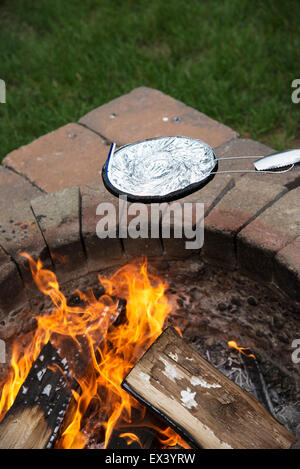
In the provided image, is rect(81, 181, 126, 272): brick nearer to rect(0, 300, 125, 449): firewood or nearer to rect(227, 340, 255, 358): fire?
rect(0, 300, 125, 449): firewood


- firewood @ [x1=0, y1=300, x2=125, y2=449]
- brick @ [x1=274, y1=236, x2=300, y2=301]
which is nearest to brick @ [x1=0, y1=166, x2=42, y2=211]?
firewood @ [x1=0, y1=300, x2=125, y2=449]

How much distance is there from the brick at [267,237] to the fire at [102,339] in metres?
0.39

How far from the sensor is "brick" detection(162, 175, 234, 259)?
1.92 m

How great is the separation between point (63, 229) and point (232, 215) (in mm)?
657

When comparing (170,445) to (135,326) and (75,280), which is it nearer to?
(135,326)

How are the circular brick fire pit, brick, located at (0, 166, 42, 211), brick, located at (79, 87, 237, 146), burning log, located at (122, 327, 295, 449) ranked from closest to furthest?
1. burning log, located at (122, 327, 295, 449)
2. the circular brick fire pit
3. brick, located at (0, 166, 42, 211)
4. brick, located at (79, 87, 237, 146)

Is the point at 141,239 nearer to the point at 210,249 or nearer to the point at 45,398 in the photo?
the point at 210,249

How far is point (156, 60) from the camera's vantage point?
3375mm

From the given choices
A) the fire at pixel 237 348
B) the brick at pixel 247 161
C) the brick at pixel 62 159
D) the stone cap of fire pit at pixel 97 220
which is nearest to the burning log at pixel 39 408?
the stone cap of fire pit at pixel 97 220

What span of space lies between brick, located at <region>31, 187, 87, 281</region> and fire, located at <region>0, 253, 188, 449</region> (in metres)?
0.07

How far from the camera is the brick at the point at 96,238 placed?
6.36 feet

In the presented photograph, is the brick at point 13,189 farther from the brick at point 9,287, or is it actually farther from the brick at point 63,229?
the brick at point 9,287

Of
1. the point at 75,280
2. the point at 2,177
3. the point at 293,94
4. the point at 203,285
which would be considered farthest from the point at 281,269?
the point at 293,94

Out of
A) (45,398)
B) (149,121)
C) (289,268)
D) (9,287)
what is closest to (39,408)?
(45,398)
